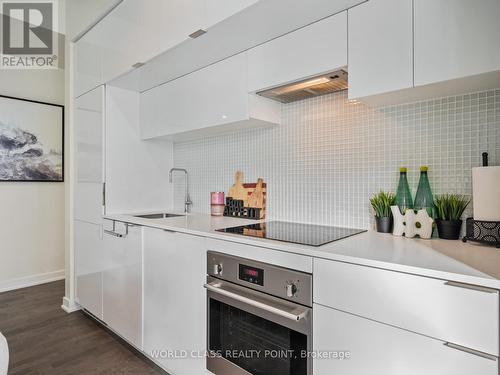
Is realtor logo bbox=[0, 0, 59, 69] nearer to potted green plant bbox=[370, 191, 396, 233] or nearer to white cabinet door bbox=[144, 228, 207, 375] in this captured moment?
white cabinet door bbox=[144, 228, 207, 375]

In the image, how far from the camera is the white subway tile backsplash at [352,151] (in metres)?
1.38

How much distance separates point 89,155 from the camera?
261cm

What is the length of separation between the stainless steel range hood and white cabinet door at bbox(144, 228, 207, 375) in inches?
37.7

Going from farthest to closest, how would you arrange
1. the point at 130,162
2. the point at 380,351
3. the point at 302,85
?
the point at 130,162
the point at 302,85
the point at 380,351

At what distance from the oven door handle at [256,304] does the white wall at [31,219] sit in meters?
3.13

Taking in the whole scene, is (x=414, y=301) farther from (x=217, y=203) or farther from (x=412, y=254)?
(x=217, y=203)

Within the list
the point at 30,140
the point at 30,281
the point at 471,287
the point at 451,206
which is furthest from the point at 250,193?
the point at 30,281

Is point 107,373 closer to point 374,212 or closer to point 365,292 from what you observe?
point 365,292

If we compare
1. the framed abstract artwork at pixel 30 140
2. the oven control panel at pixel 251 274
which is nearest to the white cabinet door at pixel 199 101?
the oven control panel at pixel 251 274

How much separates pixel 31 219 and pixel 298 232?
350 centimetres

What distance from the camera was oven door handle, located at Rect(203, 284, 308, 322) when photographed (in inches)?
46.5

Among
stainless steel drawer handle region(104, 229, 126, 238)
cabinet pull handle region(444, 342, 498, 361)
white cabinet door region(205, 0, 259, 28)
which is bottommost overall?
cabinet pull handle region(444, 342, 498, 361)

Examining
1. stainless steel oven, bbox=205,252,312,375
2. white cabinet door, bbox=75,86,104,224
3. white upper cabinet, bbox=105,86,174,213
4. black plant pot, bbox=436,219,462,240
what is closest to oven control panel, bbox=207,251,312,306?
stainless steel oven, bbox=205,252,312,375

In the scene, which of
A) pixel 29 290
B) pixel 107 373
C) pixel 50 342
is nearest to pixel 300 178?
pixel 107 373
